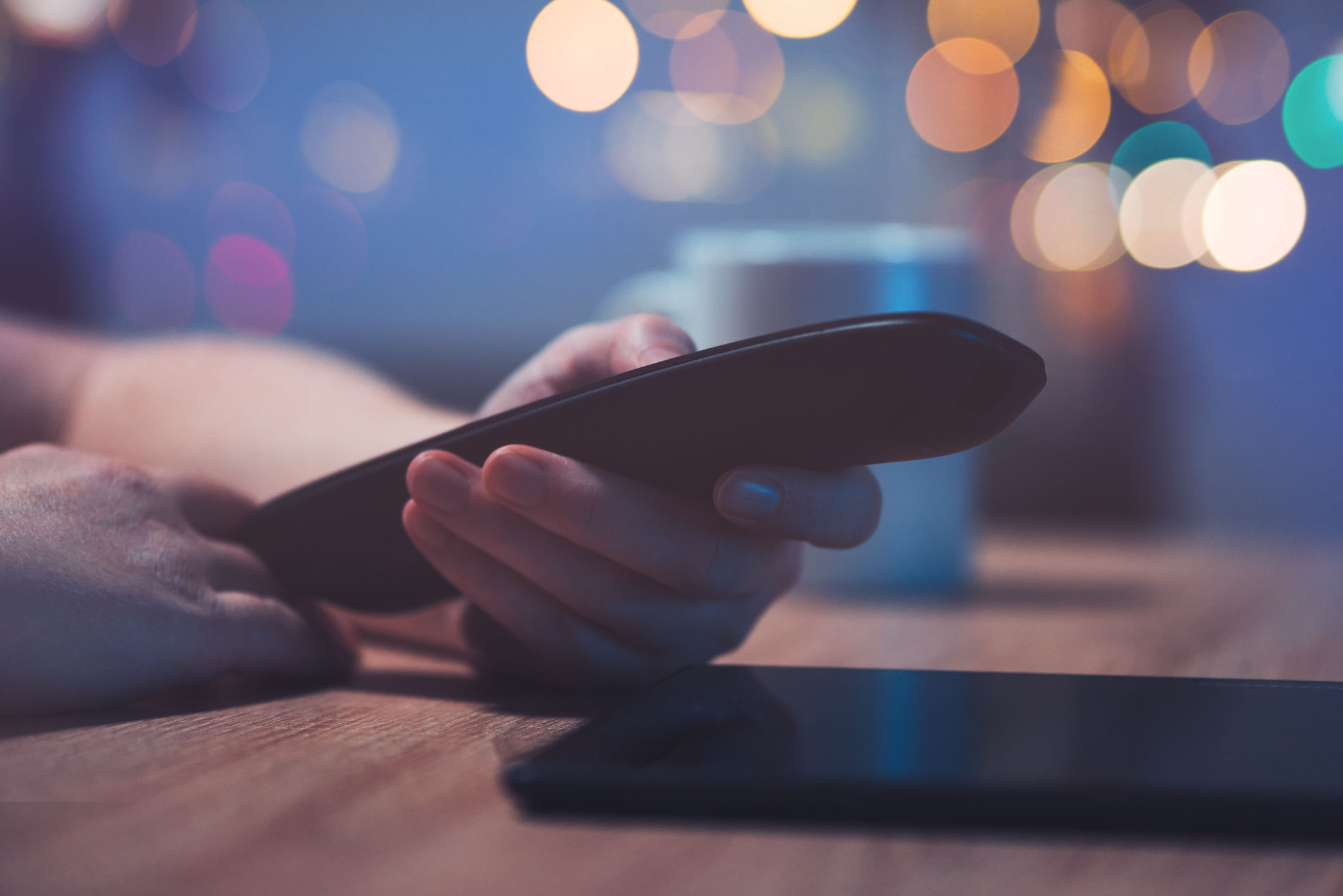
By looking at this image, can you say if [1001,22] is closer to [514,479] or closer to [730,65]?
[730,65]

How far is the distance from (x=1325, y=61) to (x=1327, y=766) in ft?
7.39

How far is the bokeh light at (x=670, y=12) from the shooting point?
2588mm

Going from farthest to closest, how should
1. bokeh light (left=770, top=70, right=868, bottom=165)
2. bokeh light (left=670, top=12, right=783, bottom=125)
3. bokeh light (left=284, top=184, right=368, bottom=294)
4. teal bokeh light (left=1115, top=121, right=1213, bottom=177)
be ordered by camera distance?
bokeh light (left=284, top=184, right=368, bottom=294)
bokeh light (left=670, top=12, right=783, bottom=125)
bokeh light (left=770, top=70, right=868, bottom=165)
teal bokeh light (left=1115, top=121, right=1213, bottom=177)

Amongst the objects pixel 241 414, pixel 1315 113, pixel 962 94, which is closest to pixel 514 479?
pixel 241 414

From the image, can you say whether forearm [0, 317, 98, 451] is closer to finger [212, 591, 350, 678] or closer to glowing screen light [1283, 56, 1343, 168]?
finger [212, 591, 350, 678]

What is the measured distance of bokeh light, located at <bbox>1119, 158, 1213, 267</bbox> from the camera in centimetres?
206

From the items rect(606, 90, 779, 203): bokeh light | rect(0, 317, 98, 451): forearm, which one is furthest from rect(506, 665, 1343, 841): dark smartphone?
rect(606, 90, 779, 203): bokeh light

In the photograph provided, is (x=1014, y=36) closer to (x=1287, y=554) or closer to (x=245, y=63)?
(x=1287, y=554)

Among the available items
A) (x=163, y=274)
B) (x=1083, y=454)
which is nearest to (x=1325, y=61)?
(x=1083, y=454)

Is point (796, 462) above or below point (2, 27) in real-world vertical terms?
below

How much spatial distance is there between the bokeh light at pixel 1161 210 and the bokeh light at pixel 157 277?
107 inches

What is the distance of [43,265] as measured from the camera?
2705mm

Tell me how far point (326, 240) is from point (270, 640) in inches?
113

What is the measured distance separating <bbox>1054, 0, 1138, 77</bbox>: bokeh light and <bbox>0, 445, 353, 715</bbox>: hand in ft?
7.60
